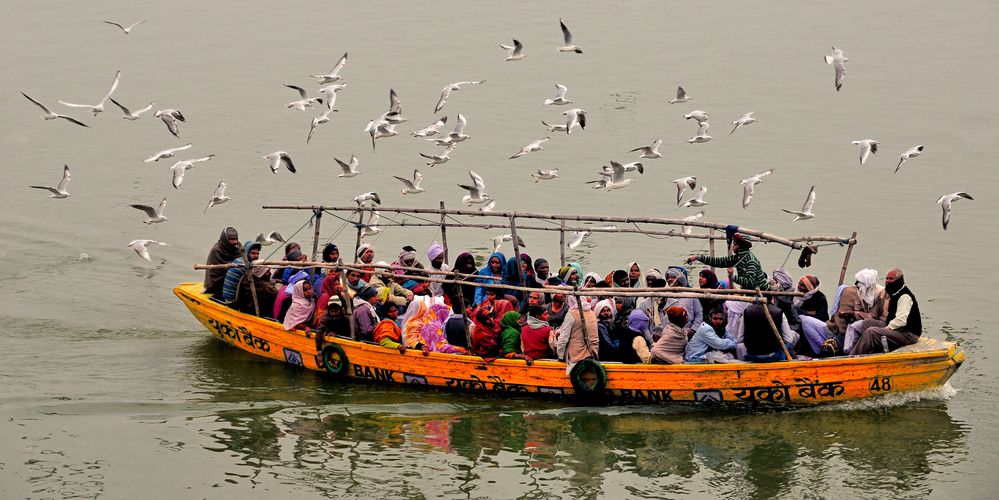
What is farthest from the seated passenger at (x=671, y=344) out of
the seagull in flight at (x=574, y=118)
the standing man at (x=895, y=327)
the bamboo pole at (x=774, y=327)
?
the seagull in flight at (x=574, y=118)

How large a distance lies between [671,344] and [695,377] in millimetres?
490

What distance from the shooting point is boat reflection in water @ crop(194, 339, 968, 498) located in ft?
44.5

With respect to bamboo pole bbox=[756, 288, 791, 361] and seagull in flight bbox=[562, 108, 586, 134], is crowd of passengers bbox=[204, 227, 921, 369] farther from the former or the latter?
seagull in flight bbox=[562, 108, 586, 134]

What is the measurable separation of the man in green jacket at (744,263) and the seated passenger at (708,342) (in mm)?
503

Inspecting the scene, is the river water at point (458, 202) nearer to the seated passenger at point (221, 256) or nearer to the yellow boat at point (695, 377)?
Result: the yellow boat at point (695, 377)

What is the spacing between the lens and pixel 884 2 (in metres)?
40.1

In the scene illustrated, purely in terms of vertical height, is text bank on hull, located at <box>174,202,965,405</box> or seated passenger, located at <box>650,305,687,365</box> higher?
seated passenger, located at <box>650,305,687,365</box>

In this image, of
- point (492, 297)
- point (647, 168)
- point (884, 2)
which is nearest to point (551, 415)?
point (492, 297)

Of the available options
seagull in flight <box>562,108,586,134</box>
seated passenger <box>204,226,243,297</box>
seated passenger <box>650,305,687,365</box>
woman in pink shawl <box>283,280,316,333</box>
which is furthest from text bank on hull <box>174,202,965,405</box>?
seagull in flight <box>562,108,586,134</box>

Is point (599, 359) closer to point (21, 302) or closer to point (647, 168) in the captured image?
point (21, 302)

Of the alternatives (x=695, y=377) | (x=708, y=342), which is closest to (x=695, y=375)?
(x=695, y=377)

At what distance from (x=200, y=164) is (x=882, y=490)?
61.6ft

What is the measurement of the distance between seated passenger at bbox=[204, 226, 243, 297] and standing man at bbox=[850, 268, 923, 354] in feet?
27.5

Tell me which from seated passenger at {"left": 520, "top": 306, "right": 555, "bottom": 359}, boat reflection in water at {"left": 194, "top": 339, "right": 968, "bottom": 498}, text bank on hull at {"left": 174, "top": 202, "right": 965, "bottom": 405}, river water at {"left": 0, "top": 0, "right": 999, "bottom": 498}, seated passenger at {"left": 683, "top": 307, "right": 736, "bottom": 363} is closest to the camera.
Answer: boat reflection in water at {"left": 194, "top": 339, "right": 968, "bottom": 498}
